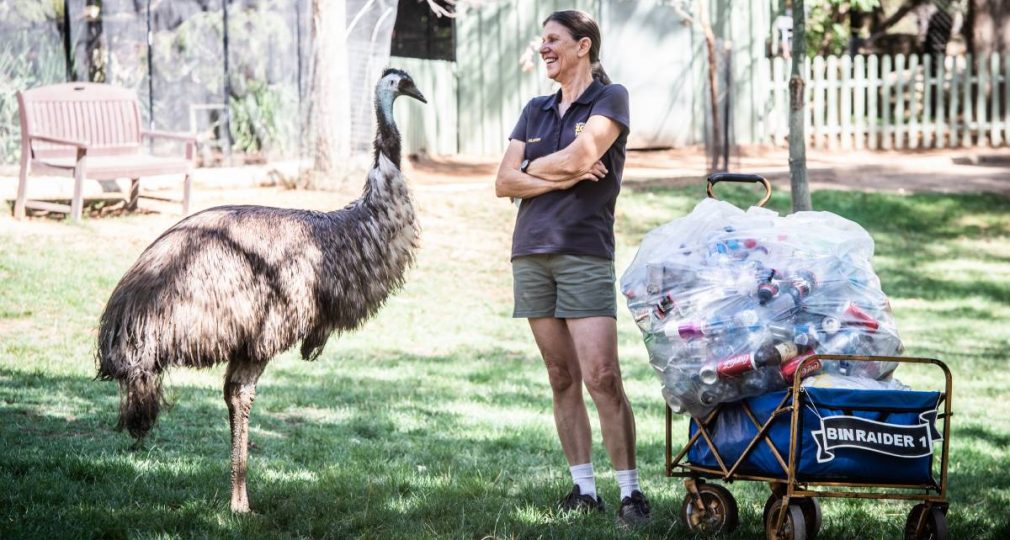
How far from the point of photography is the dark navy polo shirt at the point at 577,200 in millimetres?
5230

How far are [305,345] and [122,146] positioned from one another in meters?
8.59

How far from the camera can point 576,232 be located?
525 cm

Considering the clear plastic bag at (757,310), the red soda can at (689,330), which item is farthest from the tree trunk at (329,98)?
the red soda can at (689,330)

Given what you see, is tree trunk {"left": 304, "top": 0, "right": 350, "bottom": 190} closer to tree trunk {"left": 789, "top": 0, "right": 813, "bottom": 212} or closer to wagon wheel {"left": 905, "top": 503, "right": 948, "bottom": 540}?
tree trunk {"left": 789, "top": 0, "right": 813, "bottom": 212}

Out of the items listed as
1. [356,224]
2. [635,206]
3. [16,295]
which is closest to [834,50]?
[635,206]

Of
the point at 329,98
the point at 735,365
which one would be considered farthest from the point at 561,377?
the point at 329,98

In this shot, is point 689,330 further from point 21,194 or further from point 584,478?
point 21,194

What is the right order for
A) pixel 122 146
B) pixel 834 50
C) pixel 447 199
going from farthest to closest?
1. pixel 834 50
2. pixel 447 199
3. pixel 122 146

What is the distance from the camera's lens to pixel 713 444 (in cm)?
496

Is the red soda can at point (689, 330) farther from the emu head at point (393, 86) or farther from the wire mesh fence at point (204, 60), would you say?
the wire mesh fence at point (204, 60)

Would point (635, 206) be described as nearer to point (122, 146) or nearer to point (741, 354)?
point (122, 146)

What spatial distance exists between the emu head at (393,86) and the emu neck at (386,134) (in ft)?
0.07

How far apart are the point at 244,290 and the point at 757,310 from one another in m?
2.12

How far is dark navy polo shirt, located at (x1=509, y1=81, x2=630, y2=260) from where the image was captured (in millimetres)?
5230
